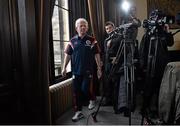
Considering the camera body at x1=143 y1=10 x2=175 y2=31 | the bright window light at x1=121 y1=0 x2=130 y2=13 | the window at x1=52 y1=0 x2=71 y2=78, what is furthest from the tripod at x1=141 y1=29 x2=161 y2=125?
the bright window light at x1=121 y1=0 x2=130 y2=13

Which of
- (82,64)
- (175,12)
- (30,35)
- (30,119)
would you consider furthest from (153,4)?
(30,119)

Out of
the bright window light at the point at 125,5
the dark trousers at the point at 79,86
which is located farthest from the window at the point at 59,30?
the bright window light at the point at 125,5

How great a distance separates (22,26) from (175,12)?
3138 mm

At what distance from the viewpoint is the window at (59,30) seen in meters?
3.20

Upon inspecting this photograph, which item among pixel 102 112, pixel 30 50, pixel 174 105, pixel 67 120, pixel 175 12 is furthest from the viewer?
pixel 175 12

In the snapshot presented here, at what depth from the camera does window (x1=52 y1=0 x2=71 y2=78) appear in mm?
3201

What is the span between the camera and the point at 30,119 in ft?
6.71

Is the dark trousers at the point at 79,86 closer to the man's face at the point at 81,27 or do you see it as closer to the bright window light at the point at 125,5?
the man's face at the point at 81,27

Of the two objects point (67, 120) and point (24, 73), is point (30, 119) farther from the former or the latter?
point (67, 120)

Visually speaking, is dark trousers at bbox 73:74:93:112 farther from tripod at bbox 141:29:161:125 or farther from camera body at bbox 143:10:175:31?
camera body at bbox 143:10:175:31

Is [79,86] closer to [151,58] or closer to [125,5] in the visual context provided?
[151,58]

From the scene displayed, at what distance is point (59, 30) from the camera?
131 inches

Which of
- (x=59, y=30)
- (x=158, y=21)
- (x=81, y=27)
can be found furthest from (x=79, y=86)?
(x=158, y=21)

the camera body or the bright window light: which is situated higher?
the bright window light
